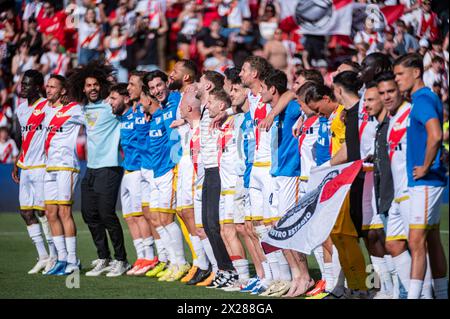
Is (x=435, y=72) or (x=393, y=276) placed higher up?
(x=435, y=72)

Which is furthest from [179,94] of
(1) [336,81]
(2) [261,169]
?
(1) [336,81]

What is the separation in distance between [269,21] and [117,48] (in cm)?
341

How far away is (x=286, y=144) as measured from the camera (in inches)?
424

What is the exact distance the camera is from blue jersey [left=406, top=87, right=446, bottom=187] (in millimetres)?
8461

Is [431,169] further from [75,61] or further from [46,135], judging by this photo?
[75,61]

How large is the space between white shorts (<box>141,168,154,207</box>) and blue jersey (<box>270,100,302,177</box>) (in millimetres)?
2455

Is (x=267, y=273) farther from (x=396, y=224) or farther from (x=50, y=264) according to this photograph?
(x=50, y=264)

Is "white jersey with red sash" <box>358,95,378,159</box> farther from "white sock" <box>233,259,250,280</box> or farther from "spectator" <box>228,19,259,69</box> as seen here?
"spectator" <box>228,19,259,69</box>

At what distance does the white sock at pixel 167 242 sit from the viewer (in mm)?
12617

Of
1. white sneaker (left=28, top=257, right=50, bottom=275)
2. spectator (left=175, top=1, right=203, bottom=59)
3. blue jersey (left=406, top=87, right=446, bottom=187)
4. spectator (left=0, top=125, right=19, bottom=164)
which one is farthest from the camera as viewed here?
spectator (left=175, top=1, right=203, bottom=59)

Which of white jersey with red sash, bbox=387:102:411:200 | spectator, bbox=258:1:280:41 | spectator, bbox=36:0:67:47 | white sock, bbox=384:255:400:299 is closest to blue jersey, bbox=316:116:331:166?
white sock, bbox=384:255:400:299

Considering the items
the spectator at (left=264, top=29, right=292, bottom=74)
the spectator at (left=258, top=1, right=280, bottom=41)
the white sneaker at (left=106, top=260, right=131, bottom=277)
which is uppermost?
the spectator at (left=258, top=1, right=280, bottom=41)

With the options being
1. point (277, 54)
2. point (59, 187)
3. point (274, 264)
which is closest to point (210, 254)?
point (274, 264)

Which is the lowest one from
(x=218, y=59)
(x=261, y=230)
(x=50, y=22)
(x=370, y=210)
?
(x=261, y=230)
